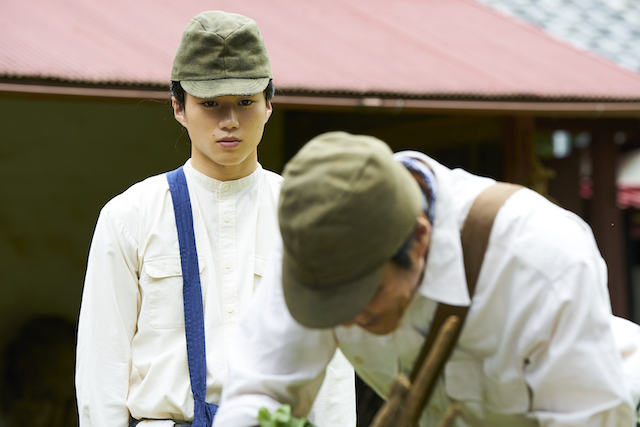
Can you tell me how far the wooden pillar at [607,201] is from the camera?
5457mm

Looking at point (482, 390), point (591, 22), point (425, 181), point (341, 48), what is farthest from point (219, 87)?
point (591, 22)

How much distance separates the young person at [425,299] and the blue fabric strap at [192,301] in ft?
1.33

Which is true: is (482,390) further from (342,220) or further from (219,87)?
(219,87)

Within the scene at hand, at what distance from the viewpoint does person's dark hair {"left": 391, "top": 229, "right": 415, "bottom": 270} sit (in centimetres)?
131

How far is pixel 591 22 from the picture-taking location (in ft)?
23.0

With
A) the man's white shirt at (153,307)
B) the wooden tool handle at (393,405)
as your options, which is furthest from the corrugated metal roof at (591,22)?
the wooden tool handle at (393,405)

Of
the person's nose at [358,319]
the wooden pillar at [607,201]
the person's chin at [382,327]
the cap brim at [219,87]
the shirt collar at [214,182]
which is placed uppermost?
the cap brim at [219,87]

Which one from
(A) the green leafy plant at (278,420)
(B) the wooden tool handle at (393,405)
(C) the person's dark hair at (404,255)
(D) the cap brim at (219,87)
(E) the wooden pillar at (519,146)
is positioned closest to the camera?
(B) the wooden tool handle at (393,405)

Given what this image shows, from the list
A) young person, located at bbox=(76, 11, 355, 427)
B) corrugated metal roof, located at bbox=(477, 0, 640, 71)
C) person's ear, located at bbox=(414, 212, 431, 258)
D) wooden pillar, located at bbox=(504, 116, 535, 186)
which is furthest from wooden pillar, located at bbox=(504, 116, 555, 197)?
person's ear, located at bbox=(414, 212, 431, 258)

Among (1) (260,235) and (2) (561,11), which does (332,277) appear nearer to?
(1) (260,235)

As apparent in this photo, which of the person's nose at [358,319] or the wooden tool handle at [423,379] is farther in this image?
the person's nose at [358,319]

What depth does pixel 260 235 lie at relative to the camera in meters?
2.18

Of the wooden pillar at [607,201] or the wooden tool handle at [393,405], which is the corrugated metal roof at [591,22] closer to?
the wooden pillar at [607,201]

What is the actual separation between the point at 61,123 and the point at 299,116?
1.88m
